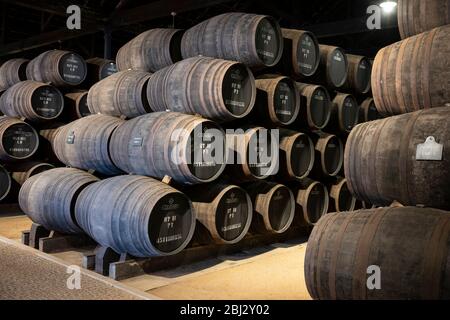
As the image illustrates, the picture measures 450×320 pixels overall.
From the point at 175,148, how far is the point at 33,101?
4.35 m

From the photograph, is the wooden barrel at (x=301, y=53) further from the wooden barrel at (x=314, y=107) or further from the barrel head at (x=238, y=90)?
the barrel head at (x=238, y=90)

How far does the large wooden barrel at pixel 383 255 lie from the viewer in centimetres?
224

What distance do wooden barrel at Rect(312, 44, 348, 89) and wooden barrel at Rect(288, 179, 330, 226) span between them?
146 centimetres

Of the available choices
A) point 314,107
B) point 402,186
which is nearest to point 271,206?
point 314,107

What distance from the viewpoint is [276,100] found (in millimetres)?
5098

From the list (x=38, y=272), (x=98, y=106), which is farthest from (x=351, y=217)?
(x=98, y=106)

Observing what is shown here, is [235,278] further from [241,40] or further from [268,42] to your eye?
[268,42]

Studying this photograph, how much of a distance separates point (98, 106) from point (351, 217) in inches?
156

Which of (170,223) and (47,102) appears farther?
(47,102)

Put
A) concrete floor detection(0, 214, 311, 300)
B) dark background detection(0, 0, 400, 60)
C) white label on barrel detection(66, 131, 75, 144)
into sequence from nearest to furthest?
concrete floor detection(0, 214, 311, 300) → white label on barrel detection(66, 131, 75, 144) → dark background detection(0, 0, 400, 60)

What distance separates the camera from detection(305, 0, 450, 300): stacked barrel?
2318mm

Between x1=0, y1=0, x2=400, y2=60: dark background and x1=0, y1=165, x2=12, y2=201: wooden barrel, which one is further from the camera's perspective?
x1=0, y1=0, x2=400, y2=60: dark background

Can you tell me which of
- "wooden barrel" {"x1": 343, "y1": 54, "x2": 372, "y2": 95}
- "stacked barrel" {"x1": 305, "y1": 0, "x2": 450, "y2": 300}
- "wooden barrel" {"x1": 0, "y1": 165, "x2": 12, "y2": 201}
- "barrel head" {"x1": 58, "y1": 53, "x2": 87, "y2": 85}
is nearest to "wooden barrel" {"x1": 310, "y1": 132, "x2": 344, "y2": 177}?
"wooden barrel" {"x1": 343, "y1": 54, "x2": 372, "y2": 95}

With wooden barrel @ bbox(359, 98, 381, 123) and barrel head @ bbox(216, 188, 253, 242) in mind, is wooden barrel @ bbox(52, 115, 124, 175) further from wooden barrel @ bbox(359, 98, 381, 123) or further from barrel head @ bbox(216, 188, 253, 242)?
wooden barrel @ bbox(359, 98, 381, 123)
